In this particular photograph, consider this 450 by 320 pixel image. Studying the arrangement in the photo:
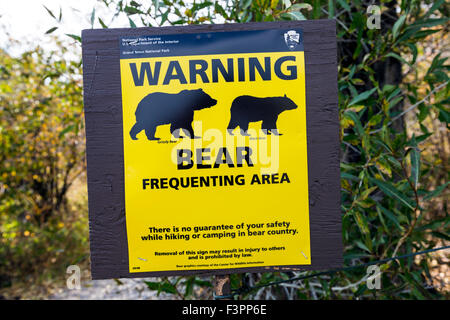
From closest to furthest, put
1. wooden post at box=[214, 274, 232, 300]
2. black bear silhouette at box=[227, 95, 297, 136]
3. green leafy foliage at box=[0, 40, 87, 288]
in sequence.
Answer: black bear silhouette at box=[227, 95, 297, 136] < wooden post at box=[214, 274, 232, 300] < green leafy foliage at box=[0, 40, 87, 288]

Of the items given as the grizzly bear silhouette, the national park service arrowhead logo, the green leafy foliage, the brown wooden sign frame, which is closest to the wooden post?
the brown wooden sign frame

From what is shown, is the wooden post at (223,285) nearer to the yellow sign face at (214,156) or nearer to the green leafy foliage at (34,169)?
the yellow sign face at (214,156)

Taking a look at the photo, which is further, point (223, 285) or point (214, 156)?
point (223, 285)

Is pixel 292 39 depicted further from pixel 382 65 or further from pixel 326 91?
pixel 382 65

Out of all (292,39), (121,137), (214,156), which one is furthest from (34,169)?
(292,39)

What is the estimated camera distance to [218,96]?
1457 mm

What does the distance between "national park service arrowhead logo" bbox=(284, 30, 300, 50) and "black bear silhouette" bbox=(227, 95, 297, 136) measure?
23 cm

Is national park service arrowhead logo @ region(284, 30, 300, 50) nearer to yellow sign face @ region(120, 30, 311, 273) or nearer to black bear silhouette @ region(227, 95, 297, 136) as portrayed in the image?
yellow sign face @ region(120, 30, 311, 273)

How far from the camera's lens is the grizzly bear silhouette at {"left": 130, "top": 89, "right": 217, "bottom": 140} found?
145 centimetres

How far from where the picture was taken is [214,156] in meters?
1.45

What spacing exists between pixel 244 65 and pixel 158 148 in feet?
1.67

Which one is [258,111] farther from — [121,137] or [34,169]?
[34,169]

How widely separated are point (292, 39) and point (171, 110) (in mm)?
607
